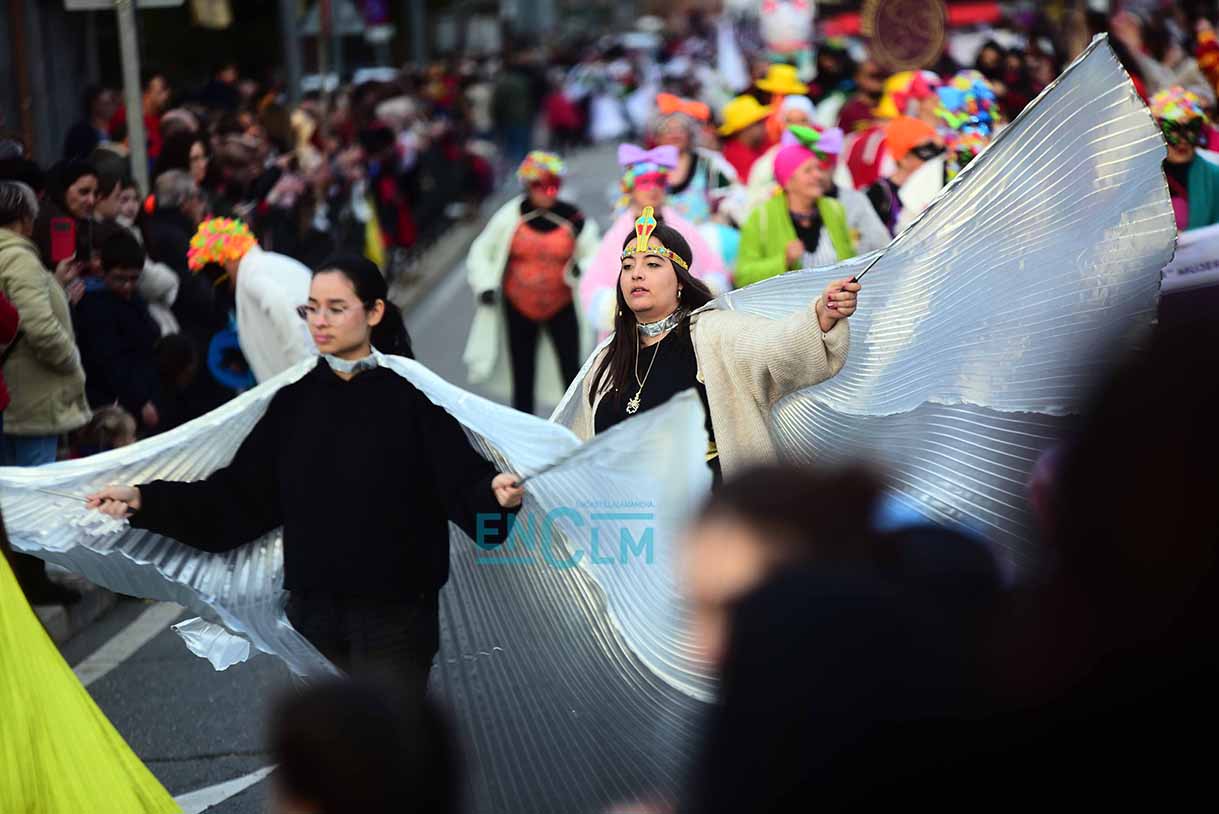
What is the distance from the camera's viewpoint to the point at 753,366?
5199 mm

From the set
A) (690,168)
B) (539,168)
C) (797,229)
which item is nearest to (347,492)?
(797,229)

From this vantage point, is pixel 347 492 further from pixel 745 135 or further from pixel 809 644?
pixel 745 135

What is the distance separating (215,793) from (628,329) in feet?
6.17

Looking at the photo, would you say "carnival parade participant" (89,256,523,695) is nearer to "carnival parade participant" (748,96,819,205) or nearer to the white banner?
the white banner

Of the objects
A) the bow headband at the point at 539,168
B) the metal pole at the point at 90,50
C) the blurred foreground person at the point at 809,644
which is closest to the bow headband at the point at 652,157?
the bow headband at the point at 539,168

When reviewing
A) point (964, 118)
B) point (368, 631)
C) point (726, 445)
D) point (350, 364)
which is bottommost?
point (368, 631)

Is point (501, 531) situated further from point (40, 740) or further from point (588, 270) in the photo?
point (588, 270)

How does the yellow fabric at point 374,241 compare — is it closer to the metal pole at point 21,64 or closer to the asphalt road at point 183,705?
the metal pole at point 21,64

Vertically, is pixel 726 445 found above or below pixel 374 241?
above

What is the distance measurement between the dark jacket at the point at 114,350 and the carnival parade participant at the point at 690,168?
312 cm

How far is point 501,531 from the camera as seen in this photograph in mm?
4676

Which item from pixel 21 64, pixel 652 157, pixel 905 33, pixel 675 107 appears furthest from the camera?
pixel 905 33

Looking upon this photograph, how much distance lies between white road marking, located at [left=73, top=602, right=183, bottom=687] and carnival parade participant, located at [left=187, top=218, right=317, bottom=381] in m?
1.09

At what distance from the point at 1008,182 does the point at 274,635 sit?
7.78 feet
